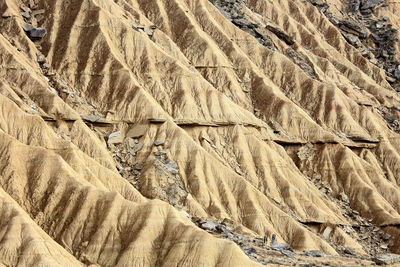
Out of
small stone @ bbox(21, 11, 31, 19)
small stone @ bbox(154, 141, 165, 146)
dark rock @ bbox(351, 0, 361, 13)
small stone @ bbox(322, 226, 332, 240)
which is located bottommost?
small stone @ bbox(322, 226, 332, 240)

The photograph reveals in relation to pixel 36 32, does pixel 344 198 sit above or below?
below

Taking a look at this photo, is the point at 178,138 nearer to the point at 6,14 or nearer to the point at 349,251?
the point at 349,251

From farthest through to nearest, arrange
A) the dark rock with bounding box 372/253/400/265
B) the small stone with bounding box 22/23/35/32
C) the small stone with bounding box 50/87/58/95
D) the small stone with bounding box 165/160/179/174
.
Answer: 1. the small stone with bounding box 22/23/35/32
2. the small stone with bounding box 50/87/58/95
3. the small stone with bounding box 165/160/179/174
4. the dark rock with bounding box 372/253/400/265

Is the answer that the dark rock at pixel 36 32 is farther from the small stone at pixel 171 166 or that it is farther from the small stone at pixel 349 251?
the small stone at pixel 349 251

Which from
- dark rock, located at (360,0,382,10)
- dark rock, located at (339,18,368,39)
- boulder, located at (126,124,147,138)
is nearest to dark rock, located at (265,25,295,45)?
dark rock, located at (339,18,368,39)

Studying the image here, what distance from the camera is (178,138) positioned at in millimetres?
88625

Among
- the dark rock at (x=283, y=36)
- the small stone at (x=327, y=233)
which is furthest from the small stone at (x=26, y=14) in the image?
the small stone at (x=327, y=233)

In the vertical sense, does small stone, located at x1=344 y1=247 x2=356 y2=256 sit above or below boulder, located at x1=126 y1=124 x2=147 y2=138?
below

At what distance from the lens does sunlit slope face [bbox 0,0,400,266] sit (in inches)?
2719

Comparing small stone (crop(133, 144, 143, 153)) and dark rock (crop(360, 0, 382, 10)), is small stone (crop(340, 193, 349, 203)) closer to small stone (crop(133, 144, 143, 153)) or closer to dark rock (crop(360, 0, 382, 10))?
small stone (crop(133, 144, 143, 153))

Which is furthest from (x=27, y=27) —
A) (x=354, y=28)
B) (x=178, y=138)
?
(x=354, y=28)

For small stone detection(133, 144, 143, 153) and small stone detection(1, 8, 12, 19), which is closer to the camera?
small stone detection(133, 144, 143, 153)

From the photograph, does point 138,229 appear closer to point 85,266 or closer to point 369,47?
point 85,266

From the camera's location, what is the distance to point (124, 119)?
90.7m
